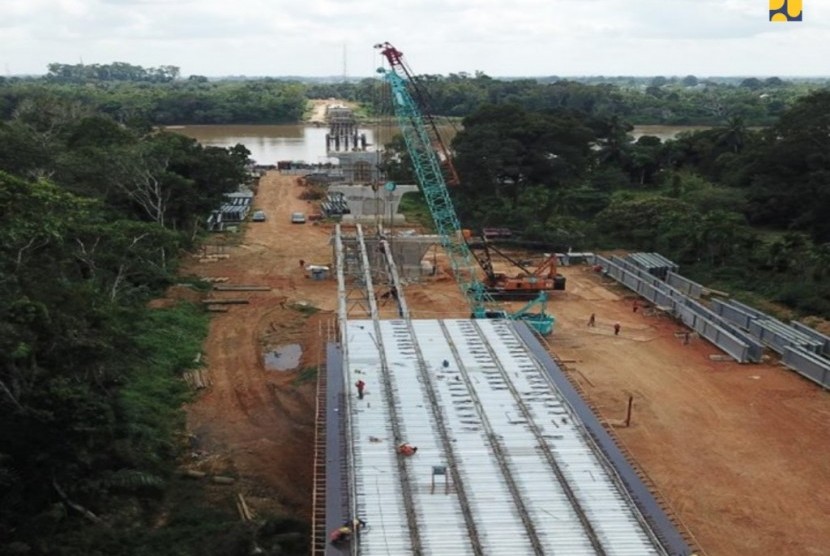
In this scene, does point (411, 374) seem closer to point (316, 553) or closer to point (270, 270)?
point (316, 553)

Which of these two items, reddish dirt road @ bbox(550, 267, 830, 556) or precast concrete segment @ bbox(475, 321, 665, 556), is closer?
precast concrete segment @ bbox(475, 321, 665, 556)

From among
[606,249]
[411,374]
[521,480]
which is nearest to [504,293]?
[606,249]

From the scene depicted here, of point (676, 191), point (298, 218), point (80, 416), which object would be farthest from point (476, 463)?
point (676, 191)

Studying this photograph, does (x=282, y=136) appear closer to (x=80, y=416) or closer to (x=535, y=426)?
(x=80, y=416)

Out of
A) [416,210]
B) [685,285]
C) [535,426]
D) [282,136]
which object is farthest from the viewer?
[282,136]

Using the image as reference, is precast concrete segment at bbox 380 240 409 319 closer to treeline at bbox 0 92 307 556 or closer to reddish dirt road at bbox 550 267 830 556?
reddish dirt road at bbox 550 267 830 556

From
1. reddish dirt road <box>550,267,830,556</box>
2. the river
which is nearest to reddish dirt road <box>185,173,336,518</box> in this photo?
reddish dirt road <box>550,267,830,556</box>
